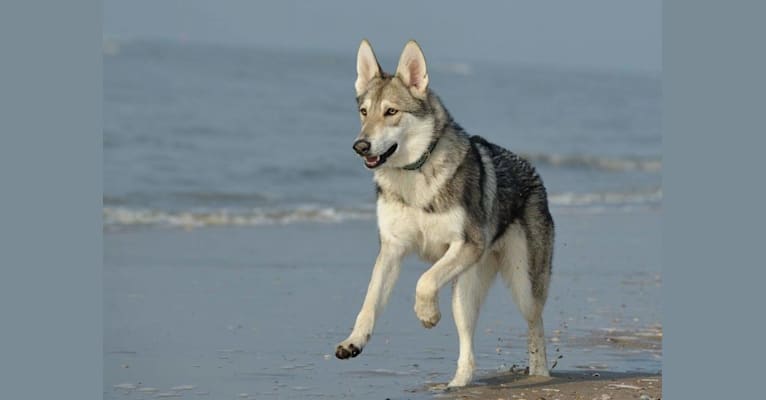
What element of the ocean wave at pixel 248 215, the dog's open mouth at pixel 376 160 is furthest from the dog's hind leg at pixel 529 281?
the ocean wave at pixel 248 215

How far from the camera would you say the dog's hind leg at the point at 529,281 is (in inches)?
272

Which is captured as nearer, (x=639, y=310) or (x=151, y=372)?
(x=151, y=372)

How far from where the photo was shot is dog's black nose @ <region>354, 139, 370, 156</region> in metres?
5.91

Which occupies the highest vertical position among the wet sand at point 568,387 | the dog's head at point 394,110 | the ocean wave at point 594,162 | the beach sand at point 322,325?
the ocean wave at point 594,162

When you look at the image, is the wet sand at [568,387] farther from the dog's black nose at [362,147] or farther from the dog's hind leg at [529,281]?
the dog's black nose at [362,147]

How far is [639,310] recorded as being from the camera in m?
8.99

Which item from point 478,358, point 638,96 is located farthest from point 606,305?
point 638,96

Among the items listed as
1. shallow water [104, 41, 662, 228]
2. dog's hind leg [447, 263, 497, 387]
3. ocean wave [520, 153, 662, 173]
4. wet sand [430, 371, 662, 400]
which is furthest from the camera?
ocean wave [520, 153, 662, 173]

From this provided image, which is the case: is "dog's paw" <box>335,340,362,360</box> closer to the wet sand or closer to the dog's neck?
the wet sand

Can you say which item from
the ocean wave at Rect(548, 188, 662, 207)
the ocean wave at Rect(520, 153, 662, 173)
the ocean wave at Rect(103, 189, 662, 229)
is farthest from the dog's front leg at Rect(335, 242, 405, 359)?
the ocean wave at Rect(520, 153, 662, 173)

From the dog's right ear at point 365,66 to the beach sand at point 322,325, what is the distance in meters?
1.61

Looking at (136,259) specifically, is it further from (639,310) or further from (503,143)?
(503,143)

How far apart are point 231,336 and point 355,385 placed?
1.49 m

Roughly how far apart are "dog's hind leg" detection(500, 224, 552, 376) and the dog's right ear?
121 centimetres
